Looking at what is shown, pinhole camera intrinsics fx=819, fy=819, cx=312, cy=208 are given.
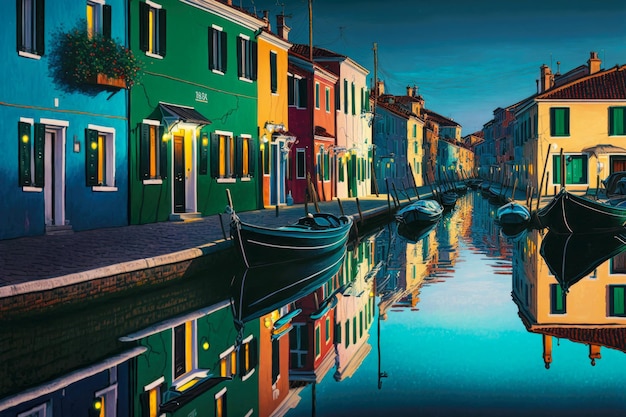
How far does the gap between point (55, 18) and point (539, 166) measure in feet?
114

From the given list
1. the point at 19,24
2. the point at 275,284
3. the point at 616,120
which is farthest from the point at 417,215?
the point at 19,24

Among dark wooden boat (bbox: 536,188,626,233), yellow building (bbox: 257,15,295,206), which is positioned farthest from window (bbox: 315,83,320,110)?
dark wooden boat (bbox: 536,188,626,233)

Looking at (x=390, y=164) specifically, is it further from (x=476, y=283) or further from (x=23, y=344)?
(x=23, y=344)

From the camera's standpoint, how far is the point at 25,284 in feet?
34.9

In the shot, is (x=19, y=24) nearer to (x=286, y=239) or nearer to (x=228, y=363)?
(x=286, y=239)

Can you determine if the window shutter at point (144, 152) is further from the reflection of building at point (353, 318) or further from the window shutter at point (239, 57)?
the window shutter at point (239, 57)

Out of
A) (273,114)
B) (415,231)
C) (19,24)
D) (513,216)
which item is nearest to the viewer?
(19,24)

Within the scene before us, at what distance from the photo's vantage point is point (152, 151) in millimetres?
22422

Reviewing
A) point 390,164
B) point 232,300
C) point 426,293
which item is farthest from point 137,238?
point 390,164

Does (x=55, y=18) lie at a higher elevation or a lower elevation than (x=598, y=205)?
higher

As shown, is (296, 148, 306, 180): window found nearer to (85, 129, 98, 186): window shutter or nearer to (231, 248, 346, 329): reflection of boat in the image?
(231, 248, 346, 329): reflection of boat

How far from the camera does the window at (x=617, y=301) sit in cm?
1348

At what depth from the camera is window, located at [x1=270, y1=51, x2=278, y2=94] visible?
105 ft

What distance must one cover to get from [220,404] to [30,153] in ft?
37.1
